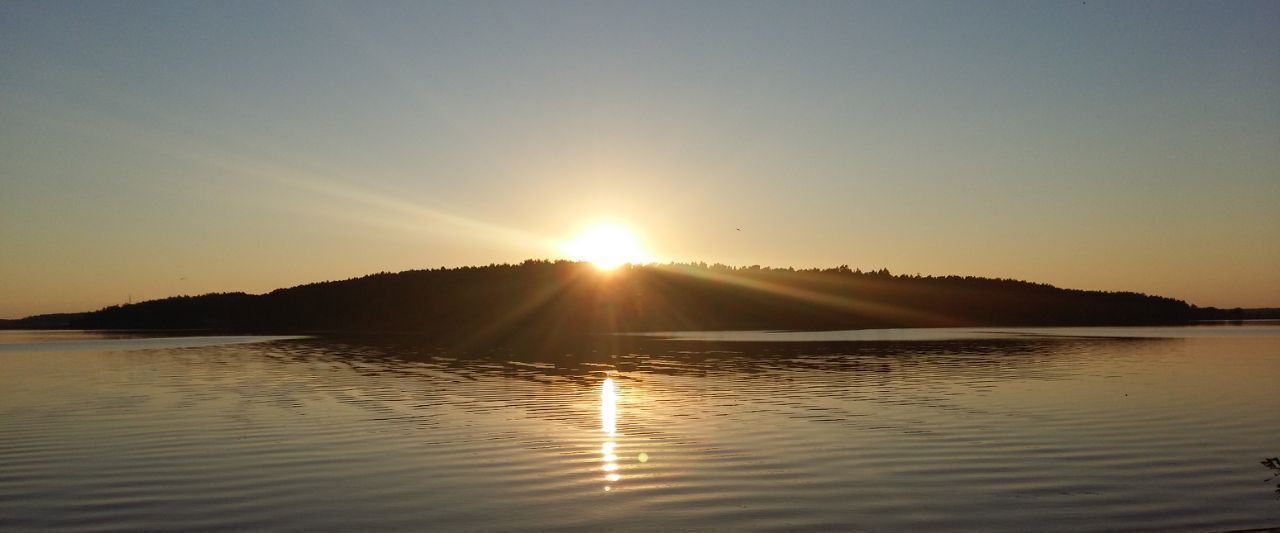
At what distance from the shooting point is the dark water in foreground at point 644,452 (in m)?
17.2

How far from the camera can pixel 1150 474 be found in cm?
2109

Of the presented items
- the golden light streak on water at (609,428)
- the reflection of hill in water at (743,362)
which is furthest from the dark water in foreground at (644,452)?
the reflection of hill in water at (743,362)

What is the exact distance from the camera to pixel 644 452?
24.5 metres

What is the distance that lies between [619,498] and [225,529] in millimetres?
6768

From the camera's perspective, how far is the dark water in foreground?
1717cm

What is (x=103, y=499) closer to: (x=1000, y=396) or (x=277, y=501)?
(x=277, y=501)

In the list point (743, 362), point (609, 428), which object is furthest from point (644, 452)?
point (743, 362)

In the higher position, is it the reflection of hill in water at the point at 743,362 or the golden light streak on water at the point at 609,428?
the reflection of hill in water at the point at 743,362

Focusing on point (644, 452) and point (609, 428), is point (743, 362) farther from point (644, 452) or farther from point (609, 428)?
point (644, 452)

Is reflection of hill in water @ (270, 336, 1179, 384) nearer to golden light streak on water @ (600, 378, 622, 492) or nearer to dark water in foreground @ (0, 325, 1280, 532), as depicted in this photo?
dark water in foreground @ (0, 325, 1280, 532)

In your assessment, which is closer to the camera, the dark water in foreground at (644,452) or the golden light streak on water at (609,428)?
the dark water in foreground at (644,452)

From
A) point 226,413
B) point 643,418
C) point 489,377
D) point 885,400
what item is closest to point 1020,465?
point 643,418

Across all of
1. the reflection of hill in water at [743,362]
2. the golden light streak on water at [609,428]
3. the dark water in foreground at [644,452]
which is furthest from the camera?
the reflection of hill in water at [743,362]

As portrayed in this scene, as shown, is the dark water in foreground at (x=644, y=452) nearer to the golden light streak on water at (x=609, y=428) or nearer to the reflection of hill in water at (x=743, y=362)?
the golden light streak on water at (x=609, y=428)
